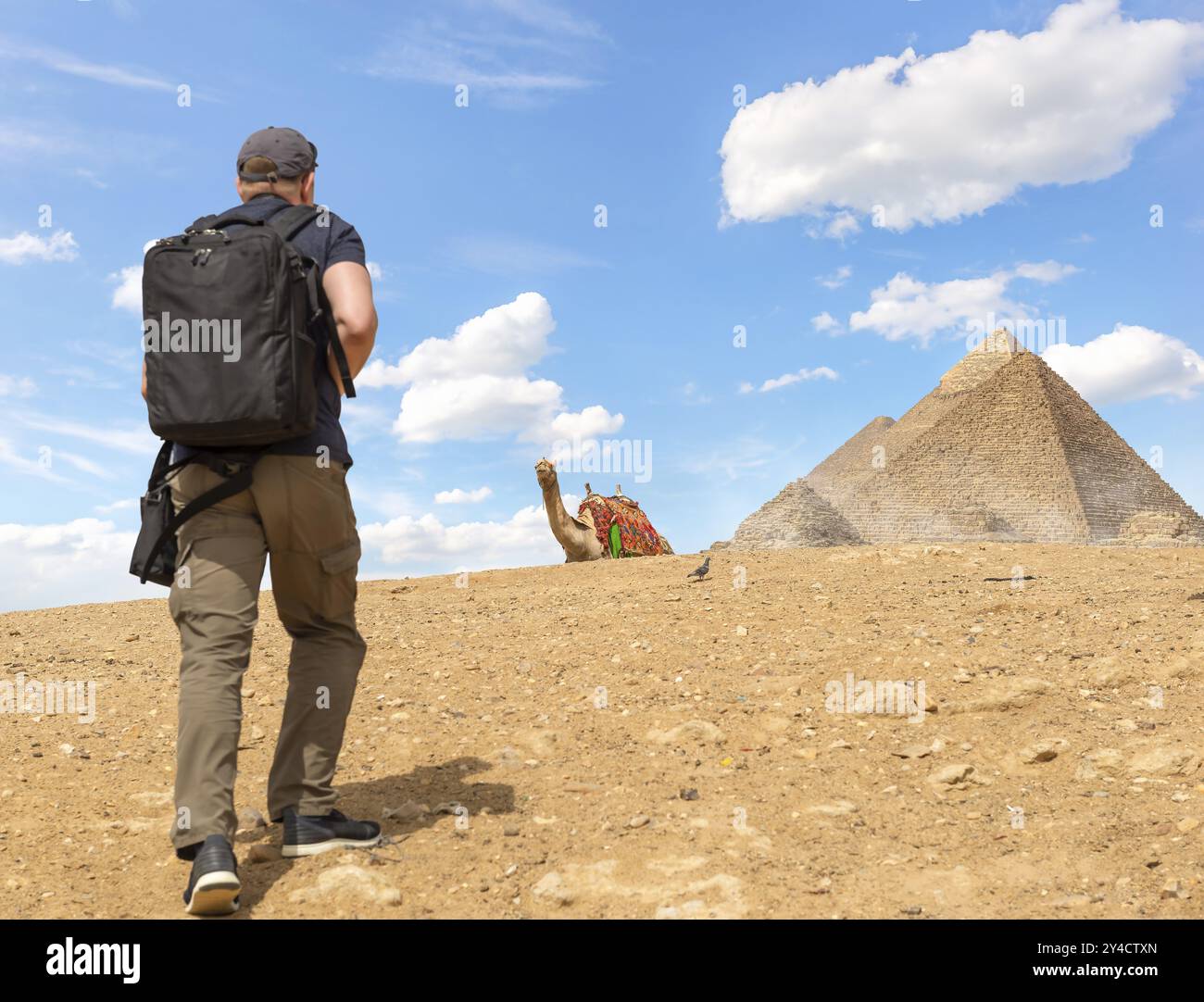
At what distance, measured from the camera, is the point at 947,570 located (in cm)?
1024

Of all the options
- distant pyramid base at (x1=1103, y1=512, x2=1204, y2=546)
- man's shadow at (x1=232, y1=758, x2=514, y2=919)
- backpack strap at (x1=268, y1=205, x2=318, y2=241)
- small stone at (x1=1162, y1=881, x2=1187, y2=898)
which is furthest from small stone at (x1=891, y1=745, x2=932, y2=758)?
distant pyramid base at (x1=1103, y1=512, x2=1204, y2=546)

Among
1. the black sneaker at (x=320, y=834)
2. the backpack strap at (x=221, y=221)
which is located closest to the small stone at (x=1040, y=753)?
the black sneaker at (x=320, y=834)

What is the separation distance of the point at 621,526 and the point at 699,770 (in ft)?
41.5

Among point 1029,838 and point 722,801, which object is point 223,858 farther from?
point 1029,838

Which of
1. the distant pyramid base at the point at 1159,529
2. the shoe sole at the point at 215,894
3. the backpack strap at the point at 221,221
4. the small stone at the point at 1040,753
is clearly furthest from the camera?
the distant pyramid base at the point at 1159,529

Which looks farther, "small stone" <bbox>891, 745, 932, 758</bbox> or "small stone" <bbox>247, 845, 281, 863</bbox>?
"small stone" <bbox>891, 745, 932, 758</bbox>

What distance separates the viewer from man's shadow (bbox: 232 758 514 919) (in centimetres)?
320

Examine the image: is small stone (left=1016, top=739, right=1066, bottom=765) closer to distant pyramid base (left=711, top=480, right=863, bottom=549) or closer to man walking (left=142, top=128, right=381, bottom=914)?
man walking (left=142, top=128, right=381, bottom=914)

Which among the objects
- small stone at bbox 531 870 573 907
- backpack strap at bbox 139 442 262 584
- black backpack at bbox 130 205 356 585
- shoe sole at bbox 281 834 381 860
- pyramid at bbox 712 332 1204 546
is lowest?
small stone at bbox 531 870 573 907

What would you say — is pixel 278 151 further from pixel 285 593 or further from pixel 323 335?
pixel 285 593

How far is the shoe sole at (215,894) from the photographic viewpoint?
9.03 feet

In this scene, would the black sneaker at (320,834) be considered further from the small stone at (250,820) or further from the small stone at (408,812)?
the small stone at (250,820)

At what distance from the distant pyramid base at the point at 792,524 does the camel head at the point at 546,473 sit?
2484 cm

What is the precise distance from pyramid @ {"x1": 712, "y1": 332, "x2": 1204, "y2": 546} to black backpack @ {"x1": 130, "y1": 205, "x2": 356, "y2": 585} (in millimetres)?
58472
